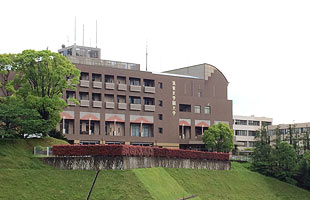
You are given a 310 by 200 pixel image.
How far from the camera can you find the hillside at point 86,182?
38062mm

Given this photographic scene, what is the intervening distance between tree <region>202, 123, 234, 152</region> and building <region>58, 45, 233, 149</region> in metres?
5.53

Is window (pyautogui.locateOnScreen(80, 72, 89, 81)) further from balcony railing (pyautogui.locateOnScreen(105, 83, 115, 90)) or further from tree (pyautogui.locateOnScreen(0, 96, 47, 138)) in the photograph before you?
tree (pyautogui.locateOnScreen(0, 96, 47, 138))

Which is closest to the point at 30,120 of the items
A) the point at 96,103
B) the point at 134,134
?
the point at 96,103

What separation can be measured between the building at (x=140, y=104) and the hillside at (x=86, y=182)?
2700cm

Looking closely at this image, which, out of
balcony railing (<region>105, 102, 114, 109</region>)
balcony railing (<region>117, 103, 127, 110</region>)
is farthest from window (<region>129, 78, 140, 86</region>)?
balcony railing (<region>105, 102, 114, 109</region>)

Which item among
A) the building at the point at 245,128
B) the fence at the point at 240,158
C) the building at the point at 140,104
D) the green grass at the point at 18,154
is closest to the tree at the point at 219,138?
the fence at the point at 240,158

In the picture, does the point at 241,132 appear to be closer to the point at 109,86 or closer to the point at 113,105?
the point at 113,105

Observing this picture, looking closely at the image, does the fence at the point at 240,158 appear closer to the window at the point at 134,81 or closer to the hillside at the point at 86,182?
the window at the point at 134,81

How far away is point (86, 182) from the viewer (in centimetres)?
4012

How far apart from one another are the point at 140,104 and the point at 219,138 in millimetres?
13553

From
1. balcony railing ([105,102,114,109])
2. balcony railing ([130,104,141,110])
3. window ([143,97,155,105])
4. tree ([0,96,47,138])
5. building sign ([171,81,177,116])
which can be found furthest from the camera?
building sign ([171,81,177,116])

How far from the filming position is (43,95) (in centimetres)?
5341

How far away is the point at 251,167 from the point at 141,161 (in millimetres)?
29130

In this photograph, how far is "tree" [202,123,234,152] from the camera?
82125 millimetres
